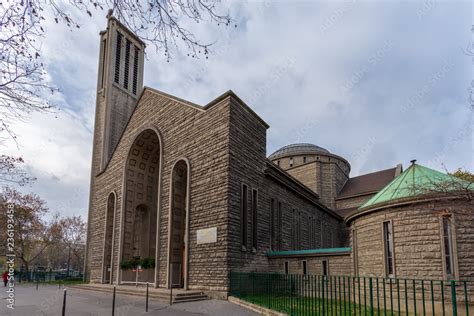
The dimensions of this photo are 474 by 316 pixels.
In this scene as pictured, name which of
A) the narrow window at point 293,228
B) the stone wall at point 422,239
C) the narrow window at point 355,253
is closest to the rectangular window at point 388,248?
the stone wall at point 422,239

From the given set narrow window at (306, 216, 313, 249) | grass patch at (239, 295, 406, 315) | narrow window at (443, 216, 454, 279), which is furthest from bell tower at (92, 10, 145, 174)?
narrow window at (443, 216, 454, 279)

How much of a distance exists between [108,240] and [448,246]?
20061 mm

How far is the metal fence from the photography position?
820cm

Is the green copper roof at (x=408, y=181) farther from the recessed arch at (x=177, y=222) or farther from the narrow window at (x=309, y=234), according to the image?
the narrow window at (x=309, y=234)

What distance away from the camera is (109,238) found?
24.3m

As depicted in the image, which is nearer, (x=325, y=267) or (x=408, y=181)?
(x=408, y=181)

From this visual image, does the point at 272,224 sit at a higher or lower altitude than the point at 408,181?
lower

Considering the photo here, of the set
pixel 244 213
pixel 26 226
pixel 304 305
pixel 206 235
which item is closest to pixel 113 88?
pixel 26 226

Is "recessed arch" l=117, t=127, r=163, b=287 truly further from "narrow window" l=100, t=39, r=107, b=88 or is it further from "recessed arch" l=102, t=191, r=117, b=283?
"narrow window" l=100, t=39, r=107, b=88

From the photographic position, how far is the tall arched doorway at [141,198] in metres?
22.7

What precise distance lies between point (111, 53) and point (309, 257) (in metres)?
29.7

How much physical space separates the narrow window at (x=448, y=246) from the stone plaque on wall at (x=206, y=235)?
→ 28.6ft

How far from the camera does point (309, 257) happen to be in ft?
57.6

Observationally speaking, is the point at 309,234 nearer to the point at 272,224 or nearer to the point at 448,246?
the point at 272,224
